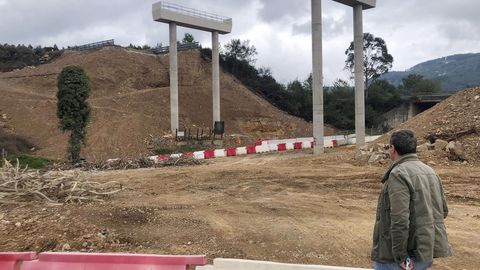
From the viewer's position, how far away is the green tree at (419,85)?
74.5 metres

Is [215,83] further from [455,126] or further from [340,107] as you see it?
[340,107]

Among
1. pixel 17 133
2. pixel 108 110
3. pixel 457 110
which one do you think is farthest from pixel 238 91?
pixel 457 110

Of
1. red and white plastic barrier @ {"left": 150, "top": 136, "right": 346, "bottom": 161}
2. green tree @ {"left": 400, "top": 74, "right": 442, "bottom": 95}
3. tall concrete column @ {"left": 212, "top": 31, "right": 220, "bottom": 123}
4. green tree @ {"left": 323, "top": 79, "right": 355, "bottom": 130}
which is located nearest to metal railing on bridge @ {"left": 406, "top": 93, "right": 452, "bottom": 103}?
green tree @ {"left": 323, "top": 79, "right": 355, "bottom": 130}

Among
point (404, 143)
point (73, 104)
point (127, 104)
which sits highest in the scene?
point (127, 104)

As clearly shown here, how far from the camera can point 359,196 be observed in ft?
39.9

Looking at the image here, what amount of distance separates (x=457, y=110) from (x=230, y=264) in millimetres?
19203

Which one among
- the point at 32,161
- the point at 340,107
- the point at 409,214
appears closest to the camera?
the point at 409,214

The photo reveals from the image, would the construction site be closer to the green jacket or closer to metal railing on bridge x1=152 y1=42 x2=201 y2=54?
the green jacket

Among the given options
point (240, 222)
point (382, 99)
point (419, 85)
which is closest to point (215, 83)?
point (382, 99)

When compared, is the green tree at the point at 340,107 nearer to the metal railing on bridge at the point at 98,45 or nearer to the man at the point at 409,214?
the metal railing on bridge at the point at 98,45

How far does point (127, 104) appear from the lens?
42.8m

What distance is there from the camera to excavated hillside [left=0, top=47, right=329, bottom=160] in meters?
34.9

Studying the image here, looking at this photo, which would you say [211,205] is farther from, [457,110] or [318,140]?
[318,140]

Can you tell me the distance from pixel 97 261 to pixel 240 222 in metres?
4.66
